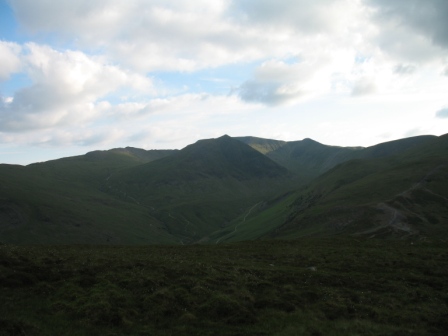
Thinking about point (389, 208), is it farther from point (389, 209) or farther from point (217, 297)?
point (217, 297)

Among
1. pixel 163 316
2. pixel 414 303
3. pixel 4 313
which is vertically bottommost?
pixel 414 303

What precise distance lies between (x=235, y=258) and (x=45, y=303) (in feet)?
77.0

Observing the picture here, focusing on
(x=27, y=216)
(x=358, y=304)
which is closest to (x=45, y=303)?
(x=358, y=304)

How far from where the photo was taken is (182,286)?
93.4 ft

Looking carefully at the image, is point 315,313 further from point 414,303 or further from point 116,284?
point 116,284

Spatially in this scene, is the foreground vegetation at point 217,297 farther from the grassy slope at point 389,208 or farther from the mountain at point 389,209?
the grassy slope at point 389,208

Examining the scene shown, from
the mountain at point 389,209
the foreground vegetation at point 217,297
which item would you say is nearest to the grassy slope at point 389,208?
the mountain at point 389,209

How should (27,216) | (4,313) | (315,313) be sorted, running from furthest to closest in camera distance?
(27,216) < (315,313) < (4,313)

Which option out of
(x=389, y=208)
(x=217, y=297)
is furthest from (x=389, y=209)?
(x=217, y=297)

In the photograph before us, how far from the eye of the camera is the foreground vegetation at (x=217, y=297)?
22.1m

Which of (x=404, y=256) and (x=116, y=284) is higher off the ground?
(x=116, y=284)

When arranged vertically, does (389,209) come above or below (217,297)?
below

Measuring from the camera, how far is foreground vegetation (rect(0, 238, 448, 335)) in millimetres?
22125

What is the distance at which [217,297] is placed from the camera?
84.8ft
